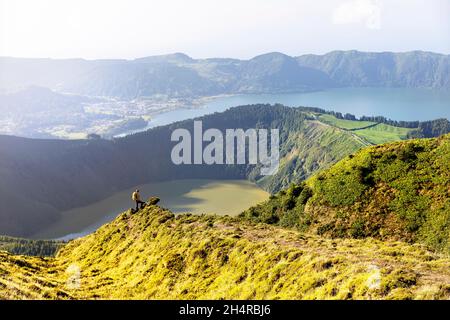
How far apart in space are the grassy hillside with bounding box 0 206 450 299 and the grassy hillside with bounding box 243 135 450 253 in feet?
49.3

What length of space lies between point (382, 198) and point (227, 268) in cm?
3040

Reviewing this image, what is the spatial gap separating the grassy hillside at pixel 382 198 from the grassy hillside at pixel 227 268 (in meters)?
15.0

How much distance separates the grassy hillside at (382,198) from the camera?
1758 inches

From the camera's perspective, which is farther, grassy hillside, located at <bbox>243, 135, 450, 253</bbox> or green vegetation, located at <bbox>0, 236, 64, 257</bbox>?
green vegetation, located at <bbox>0, 236, 64, 257</bbox>

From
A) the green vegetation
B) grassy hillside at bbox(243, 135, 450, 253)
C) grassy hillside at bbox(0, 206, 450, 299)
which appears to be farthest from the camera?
the green vegetation

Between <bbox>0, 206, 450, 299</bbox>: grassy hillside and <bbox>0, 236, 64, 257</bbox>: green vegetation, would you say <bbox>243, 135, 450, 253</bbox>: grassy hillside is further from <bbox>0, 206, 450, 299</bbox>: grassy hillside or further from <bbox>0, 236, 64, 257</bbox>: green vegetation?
<bbox>0, 236, 64, 257</bbox>: green vegetation

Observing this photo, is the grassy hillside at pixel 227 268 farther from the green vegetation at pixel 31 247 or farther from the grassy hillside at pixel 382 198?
the green vegetation at pixel 31 247

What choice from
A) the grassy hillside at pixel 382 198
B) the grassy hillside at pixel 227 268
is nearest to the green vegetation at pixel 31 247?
the grassy hillside at pixel 382 198

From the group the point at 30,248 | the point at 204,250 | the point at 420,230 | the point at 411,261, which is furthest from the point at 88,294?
the point at 30,248

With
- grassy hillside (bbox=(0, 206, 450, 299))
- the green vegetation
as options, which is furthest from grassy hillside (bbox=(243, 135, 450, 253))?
the green vegetation

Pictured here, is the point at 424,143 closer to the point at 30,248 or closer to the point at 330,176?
the point at 330,176

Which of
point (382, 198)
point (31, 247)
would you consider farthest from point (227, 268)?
point (31, 247)

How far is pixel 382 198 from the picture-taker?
50281 millimetres

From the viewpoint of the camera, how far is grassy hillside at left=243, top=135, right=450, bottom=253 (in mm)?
44656
